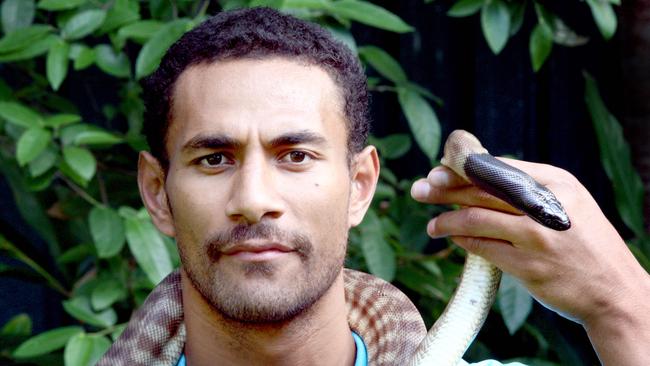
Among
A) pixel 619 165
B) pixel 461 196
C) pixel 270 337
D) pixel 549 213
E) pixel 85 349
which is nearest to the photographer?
pixel 549 213

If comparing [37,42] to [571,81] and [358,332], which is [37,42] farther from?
[571,81]

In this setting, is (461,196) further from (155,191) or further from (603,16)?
(603,16)

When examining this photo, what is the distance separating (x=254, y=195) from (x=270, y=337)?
368 mm

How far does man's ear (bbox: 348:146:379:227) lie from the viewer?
259 centimetres

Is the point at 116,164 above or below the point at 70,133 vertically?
below

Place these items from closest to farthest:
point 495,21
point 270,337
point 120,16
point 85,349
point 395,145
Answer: point 270,337, point 85,349, point 120,16, point 495,21, point 395,145

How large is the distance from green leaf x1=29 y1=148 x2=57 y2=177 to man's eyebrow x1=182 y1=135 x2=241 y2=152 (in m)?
1.13

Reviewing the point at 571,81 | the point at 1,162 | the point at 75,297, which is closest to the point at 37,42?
the point at 1,162

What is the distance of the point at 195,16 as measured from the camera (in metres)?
3.52

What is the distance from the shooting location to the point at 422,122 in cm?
372

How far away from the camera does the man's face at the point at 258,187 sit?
7.33ft

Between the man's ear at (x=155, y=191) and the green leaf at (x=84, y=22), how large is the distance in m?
0.90

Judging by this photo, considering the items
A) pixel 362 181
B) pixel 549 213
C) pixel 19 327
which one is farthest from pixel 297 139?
pixel 19 327

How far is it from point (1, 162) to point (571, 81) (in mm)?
2503
